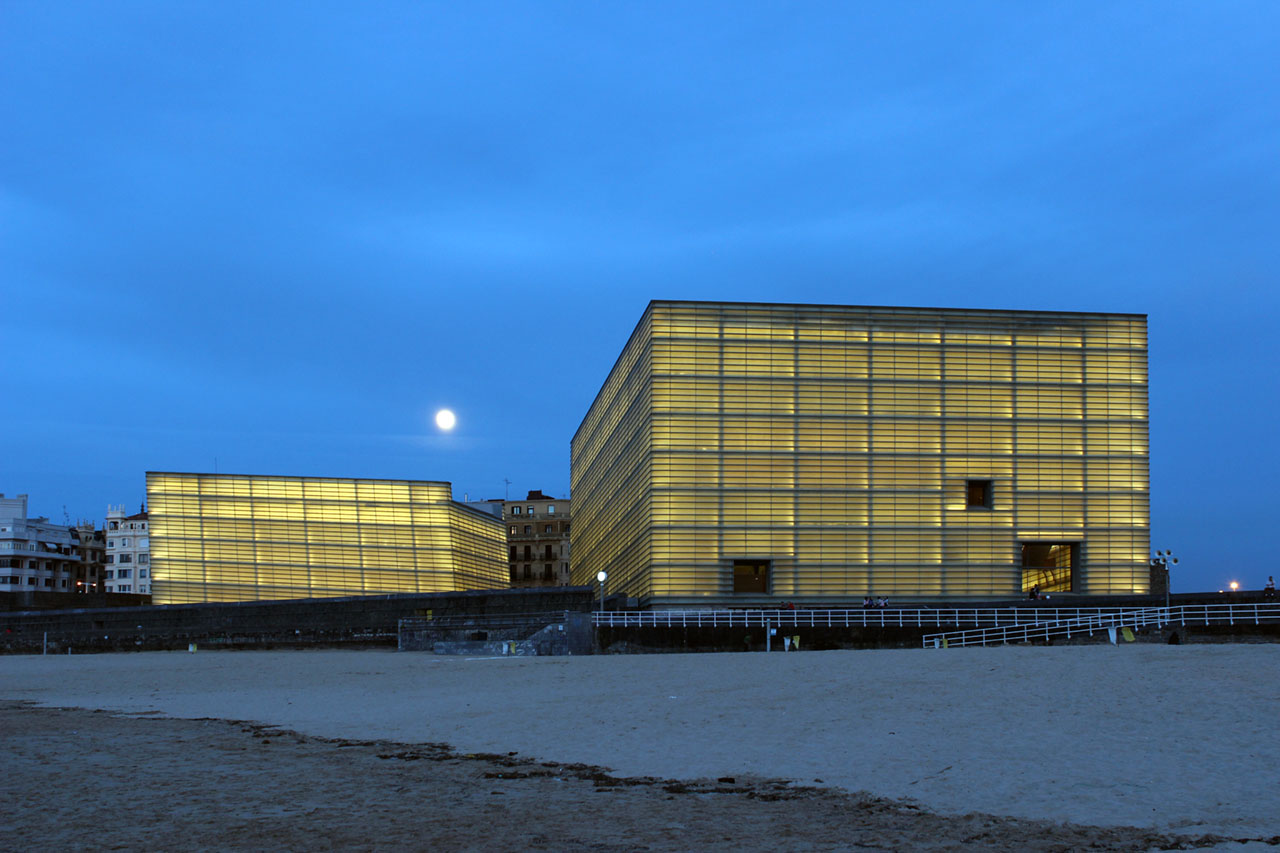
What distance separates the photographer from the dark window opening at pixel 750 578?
7812 centimetres

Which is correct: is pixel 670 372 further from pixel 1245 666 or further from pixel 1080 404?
pixel 1245 666

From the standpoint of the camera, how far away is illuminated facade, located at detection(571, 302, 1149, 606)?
239ft

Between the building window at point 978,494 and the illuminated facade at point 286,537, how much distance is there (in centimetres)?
4313

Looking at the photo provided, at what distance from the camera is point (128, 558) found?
6117 inches

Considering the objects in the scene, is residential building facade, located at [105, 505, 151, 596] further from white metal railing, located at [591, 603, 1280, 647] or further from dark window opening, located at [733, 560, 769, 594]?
white metal railing, located at [591, 603, 1280, 647]

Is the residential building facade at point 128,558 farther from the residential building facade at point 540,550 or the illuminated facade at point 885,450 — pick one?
the illuminated facade at point 885,450

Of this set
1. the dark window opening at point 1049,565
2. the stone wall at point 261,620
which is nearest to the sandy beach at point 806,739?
the stone wall at point 261,620

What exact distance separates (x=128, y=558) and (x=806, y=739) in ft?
492

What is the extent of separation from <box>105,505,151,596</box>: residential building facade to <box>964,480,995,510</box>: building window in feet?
355

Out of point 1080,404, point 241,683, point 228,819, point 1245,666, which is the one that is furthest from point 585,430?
point 228,819

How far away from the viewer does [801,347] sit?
74.1 meters

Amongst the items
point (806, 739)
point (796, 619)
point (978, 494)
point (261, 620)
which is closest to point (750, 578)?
point (978, 494)

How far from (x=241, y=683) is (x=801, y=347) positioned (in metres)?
43.9

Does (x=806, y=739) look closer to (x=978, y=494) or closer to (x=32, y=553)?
(x=978, y=494)
